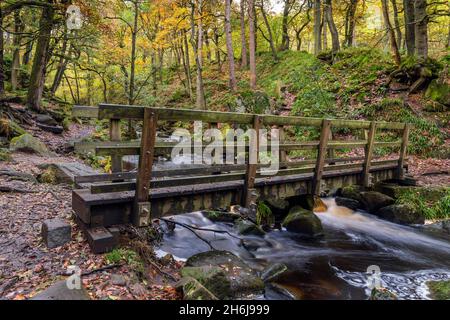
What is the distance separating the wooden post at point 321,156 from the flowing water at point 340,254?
1.45 m

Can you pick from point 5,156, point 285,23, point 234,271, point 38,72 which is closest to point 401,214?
point 234,271

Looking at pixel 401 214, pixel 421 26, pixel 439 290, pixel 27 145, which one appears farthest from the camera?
pixel 421 26

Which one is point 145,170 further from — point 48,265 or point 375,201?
point 375,201

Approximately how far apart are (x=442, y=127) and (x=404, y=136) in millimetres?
3932

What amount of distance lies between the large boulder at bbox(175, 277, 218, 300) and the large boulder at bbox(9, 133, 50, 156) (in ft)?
30.6

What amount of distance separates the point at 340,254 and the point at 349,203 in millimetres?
3498

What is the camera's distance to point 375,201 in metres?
9.66

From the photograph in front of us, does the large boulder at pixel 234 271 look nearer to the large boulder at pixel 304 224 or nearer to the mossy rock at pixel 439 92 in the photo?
the large boulder at pixel 304 224

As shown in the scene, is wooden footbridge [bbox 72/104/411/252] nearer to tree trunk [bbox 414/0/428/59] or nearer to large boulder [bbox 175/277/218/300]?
large boulder [bbox 175/277/218/300]

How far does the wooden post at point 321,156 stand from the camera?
7.11 meters

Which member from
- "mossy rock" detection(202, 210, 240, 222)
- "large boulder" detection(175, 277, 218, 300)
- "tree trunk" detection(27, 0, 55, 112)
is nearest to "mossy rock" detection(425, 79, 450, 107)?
"mossy rock" detection(202, 210, 240, 222)

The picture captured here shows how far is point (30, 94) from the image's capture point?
15805 mm
